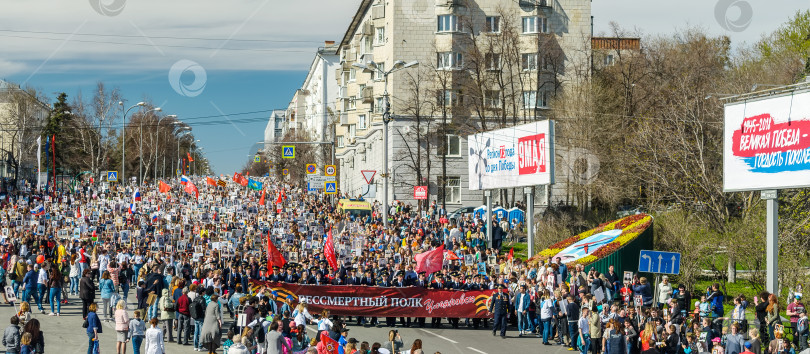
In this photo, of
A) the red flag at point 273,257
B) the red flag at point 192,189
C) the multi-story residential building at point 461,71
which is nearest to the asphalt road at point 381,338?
the red flag at point 273,257

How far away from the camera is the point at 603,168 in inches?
1965

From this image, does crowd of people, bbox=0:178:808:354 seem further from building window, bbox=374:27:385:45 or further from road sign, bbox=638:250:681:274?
building window, bbox=374:27:385:45

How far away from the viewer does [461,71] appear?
192ft

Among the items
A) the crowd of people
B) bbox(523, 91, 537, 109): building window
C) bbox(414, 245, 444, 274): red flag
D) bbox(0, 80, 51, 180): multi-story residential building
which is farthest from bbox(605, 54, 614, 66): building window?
bbox(0, 80, 51, 180): multi-story residential building

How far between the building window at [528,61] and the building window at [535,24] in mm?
1757

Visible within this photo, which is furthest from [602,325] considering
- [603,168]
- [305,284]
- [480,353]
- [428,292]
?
[603,168]

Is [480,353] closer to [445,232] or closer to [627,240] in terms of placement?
Result: [627,240]

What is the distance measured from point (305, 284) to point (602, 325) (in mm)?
8272

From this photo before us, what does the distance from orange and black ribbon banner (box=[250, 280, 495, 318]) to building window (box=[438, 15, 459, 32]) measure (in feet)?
121

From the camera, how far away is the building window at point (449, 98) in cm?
5806

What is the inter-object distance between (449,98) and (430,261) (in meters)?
32.5

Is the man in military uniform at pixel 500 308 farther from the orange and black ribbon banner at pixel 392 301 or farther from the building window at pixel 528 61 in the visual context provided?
the building window at pixel 528 61

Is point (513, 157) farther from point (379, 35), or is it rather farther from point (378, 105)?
point (379, 35)

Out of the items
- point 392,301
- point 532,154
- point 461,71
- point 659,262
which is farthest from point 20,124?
point 659,262
